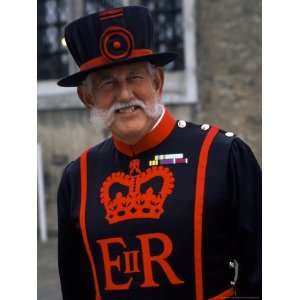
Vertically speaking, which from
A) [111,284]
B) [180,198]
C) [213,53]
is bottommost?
[111,284]

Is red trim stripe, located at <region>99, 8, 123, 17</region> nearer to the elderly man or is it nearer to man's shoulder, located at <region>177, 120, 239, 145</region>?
the elderly man

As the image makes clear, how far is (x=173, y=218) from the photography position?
1.42m

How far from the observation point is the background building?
18.0 ft

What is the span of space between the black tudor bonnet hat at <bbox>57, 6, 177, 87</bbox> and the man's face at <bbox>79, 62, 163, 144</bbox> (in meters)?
0.03

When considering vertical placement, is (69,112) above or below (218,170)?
above

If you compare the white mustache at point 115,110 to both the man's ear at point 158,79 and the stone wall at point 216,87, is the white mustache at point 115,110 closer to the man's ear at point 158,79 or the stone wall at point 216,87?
the man's ear at point 158,79

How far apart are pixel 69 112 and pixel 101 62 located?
15.2ft

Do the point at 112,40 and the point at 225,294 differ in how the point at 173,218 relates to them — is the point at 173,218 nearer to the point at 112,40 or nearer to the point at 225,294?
the point at 225,294

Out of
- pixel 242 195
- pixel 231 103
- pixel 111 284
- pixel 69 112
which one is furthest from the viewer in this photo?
pixel 69 112

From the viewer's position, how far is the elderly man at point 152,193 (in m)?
1.40

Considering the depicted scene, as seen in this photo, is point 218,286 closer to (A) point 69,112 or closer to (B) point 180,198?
(B) point 180,198
